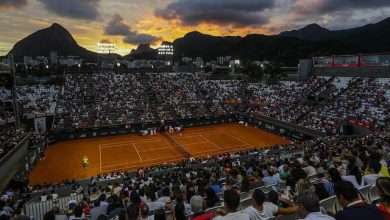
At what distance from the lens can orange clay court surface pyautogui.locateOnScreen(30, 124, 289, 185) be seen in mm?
27172

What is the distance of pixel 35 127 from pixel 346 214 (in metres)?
43.3

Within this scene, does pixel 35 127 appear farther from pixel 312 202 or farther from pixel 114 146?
pixel 312 202

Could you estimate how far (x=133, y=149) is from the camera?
34062mm

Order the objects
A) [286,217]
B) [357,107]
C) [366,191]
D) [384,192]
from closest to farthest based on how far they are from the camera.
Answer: [384,192]
[286,217]
[366,191]
[357,107]

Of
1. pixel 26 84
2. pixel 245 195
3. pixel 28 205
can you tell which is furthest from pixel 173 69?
pixel 245 195

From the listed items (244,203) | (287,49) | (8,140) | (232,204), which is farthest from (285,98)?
(287,49)

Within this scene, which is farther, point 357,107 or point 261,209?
point 357,107

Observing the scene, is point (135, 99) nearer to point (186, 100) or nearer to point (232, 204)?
point (186, 100)

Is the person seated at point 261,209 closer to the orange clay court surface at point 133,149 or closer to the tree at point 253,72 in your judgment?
the orange clay court surface at point 133,149

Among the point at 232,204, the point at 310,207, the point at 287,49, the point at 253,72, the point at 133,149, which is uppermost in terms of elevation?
the point at 287,49

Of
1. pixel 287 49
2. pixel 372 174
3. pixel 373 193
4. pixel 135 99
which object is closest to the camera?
pixel 373 193

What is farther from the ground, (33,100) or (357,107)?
(33,100)

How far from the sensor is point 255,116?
4644 centimetres

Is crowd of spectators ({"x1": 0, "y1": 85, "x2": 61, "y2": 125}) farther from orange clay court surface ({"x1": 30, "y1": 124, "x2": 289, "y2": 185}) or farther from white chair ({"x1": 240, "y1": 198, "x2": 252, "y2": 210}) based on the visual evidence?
white chair ({"x1": 240, "y1": 198, "x2": 252, "y2": 210})
